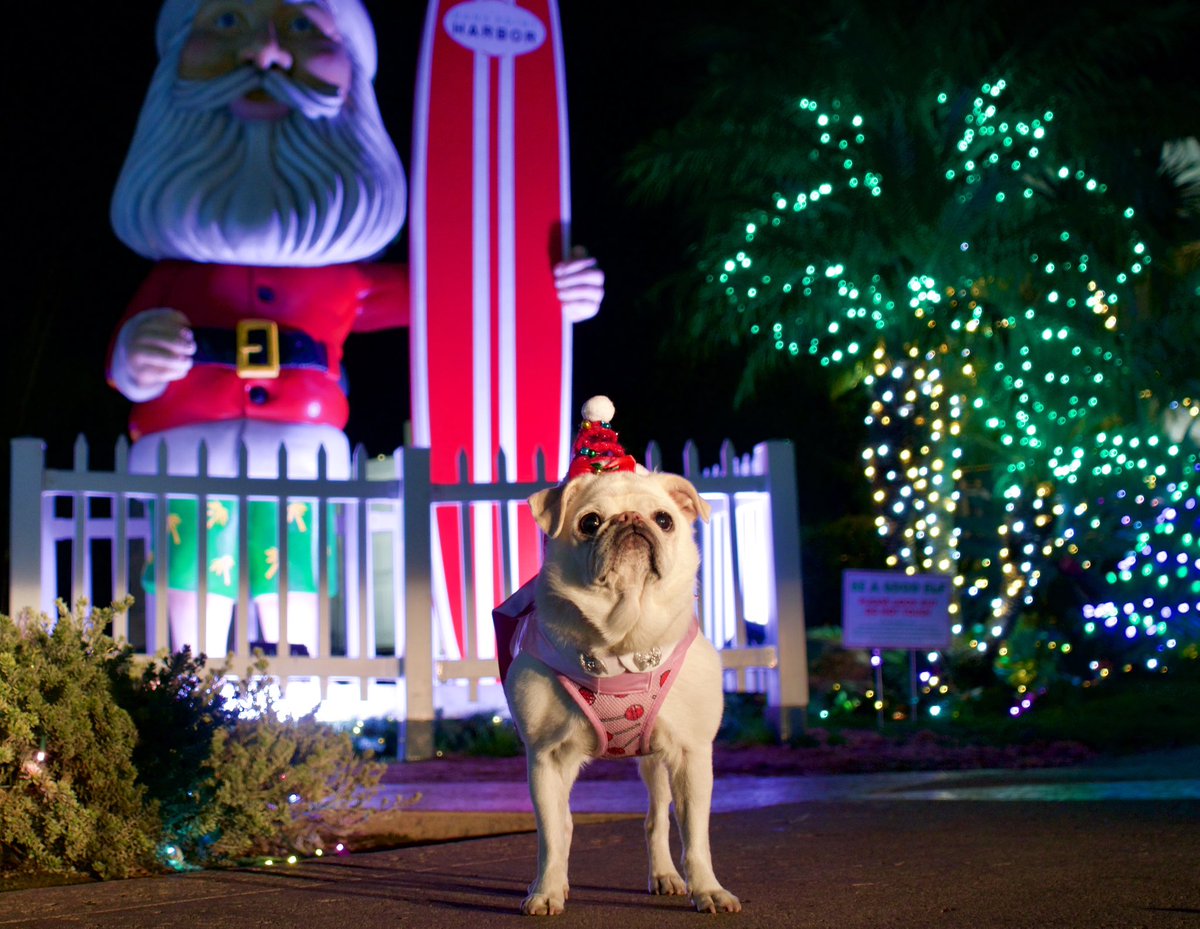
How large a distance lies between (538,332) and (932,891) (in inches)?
219

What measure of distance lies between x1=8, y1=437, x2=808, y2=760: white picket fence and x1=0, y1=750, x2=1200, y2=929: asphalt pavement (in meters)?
1.69

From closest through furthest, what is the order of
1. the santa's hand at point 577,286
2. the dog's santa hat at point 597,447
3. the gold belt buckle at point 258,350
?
the dog's santa hat at point 597,447 < the gold belt buckle at point 258,350 < the santa's hand at point 577,286

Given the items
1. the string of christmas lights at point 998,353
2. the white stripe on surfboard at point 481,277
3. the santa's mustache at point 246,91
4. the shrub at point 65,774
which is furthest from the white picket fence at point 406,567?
the shrub at point 65,774

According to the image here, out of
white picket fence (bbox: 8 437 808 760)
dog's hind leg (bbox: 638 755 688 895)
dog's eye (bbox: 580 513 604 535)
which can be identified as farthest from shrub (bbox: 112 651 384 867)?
white picket fence (bbox: 8 437 808 760)

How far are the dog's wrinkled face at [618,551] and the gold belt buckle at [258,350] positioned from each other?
5063 mm

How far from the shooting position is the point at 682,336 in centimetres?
1304

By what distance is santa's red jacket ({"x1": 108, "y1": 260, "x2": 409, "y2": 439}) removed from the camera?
27.2 feet

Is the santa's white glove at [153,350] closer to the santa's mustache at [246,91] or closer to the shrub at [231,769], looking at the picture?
the santa's mustache at [246,91]

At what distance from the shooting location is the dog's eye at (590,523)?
340 cm

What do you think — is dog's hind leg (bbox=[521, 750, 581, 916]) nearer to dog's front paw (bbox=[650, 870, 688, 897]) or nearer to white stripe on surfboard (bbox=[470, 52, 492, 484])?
dog's front paw (bbox=[650, 870, 688, 897])

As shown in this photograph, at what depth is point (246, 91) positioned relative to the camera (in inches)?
331

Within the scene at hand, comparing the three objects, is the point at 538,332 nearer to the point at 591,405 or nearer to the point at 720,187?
the point at 720,187

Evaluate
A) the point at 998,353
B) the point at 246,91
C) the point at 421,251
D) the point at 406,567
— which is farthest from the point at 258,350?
the point at 998,353

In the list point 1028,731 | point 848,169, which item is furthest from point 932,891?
point 848,169
